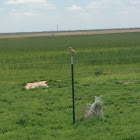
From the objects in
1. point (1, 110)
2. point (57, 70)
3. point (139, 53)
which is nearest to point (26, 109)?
point (1, 110)

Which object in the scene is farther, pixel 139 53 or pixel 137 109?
pixel 139 53

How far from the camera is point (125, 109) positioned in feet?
24.2

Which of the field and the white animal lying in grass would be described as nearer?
the field

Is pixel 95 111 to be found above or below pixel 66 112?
above

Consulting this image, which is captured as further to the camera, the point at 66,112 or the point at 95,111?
the point at 66,112

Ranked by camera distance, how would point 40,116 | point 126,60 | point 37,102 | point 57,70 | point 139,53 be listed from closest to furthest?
1. point 40,116
2. point 37,102
3. point 57,70
4. point 126,60
5. point 139,53

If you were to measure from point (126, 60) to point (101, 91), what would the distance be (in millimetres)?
11344

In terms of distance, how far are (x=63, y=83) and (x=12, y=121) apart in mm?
5148

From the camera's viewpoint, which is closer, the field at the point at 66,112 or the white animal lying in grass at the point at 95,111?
the field at the point at 66,112

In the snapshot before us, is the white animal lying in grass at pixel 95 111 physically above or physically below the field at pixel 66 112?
above

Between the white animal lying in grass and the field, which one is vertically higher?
the white animal lying in grass

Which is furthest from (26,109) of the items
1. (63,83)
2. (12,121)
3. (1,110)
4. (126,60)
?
(126,60)

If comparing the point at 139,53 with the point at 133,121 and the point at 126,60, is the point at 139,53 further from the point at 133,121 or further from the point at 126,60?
the point at 133,121

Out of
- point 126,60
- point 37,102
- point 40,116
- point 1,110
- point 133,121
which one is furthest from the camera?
point 126,60
